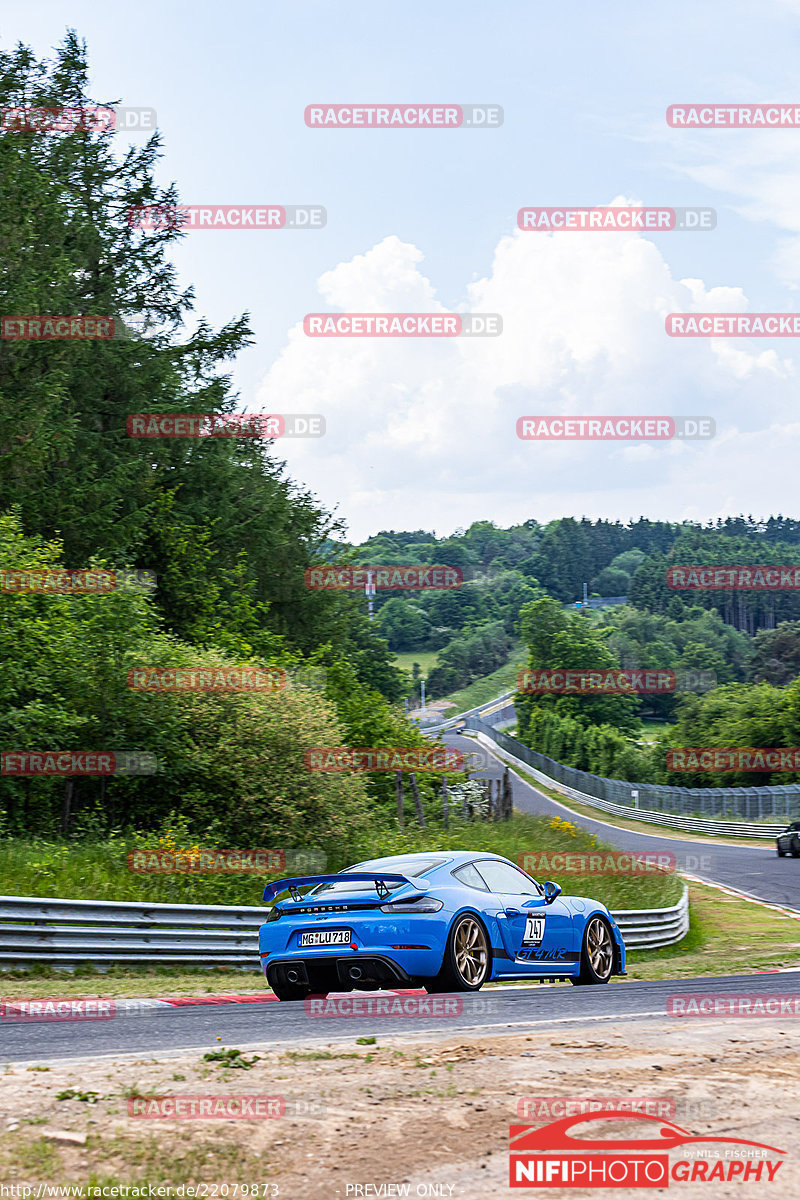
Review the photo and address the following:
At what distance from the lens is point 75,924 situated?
40.2ft

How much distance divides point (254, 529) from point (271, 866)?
21.0 metres

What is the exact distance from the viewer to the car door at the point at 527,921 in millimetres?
10102

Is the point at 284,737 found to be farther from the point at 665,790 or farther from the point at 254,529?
the point at 665,790

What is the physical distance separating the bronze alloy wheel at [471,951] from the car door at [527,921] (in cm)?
32

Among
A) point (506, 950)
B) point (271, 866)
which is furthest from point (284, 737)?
point (506, 950)

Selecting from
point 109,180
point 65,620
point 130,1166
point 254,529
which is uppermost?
point 109,180

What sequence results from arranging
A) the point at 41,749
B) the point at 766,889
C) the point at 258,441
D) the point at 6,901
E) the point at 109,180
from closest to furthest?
the point at 6,901 < the point at 41,749 < the point at 766,889 < the point at 109,180 < the point at 258,441

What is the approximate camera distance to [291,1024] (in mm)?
7785
